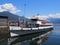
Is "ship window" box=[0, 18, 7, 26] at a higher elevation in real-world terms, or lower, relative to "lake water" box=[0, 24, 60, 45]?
higher

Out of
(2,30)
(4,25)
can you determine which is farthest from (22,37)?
(4,25)

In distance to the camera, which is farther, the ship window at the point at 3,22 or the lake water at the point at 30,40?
the ship window at the point at 3,22

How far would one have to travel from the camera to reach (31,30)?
38500mm

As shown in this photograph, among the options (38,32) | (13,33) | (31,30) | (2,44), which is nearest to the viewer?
(2,44)

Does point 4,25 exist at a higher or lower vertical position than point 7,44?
higher

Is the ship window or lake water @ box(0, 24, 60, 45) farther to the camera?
the ship window

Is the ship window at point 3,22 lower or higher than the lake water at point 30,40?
higher

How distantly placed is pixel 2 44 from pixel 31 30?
11.4 metres

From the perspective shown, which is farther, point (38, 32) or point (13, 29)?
point (38, 32)

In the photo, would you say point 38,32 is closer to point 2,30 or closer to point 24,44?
point 2,30

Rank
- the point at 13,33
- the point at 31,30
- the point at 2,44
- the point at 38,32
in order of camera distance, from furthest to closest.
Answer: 1. the point at 38,32
2. the point at 31,30
3. the point at 13,33
4. the point at 2,44

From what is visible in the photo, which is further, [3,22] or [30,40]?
[3,22]

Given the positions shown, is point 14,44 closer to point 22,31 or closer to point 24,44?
point 24,44

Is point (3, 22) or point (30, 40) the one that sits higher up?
point (3, 22)
